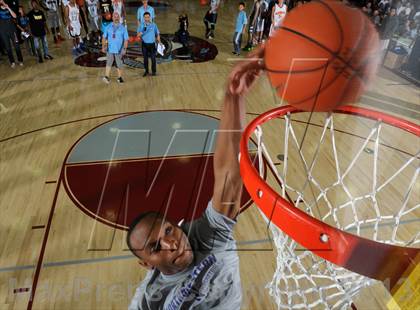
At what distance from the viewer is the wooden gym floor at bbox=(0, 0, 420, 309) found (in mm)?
2859

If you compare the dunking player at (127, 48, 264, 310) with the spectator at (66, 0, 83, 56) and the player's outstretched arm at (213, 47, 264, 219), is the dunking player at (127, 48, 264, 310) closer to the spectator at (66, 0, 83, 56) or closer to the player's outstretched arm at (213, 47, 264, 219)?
the player's outstretched arm at (213, 47, 264, 219)

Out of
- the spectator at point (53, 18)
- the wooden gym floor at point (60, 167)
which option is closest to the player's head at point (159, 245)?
the wooden gym floor at point (60, 167)

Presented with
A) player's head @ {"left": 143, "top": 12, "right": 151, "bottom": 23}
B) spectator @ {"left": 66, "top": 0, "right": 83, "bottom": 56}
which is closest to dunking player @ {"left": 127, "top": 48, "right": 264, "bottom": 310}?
player's head @ {"left": 143, "top": 12, "right": 151, "bottom": 23}

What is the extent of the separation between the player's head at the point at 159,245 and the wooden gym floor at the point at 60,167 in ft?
2.78

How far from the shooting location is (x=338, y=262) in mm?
1346

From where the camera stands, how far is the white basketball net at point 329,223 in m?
2.09

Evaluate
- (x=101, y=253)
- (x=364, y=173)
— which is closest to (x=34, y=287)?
(x=101, y=253)

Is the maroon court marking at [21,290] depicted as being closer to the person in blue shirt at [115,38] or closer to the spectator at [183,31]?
the person in blue shirt at [115,38]

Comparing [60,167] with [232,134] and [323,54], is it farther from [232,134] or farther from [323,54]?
[323,54]

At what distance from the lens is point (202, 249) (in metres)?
1.69

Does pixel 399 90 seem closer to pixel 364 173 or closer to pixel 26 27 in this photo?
pixel 364 173

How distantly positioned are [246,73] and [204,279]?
3.13 feet

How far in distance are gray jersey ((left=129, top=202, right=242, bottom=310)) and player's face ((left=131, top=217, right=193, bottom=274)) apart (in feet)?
0.16

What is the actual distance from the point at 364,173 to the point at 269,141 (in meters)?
1.27
